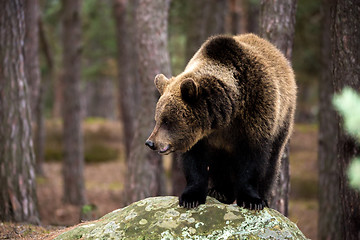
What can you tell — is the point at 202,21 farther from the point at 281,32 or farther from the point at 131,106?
the point at 281,32

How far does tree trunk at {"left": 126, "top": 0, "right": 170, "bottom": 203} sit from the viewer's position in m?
7.87

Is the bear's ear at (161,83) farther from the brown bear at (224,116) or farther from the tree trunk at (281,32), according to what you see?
the tree trunk at (281,32)

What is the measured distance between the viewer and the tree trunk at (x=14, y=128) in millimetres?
6355

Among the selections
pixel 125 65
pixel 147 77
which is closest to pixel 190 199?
pixel 147 77

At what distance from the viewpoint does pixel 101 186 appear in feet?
51.2

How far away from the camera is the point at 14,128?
6.47 m

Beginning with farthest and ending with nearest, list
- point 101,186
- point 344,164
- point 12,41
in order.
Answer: point 101,186 → point 12,41 → point 344,164

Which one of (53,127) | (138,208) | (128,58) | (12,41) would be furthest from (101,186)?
(138,208)

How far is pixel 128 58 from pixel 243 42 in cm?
942

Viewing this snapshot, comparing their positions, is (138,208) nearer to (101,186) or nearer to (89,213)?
(89,213)

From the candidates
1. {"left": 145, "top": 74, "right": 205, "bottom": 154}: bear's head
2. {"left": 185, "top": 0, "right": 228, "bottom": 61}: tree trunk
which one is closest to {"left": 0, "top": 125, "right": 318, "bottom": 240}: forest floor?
{"left": 145, "top": 74, "right": 205, "bottom": 154}: bear's head

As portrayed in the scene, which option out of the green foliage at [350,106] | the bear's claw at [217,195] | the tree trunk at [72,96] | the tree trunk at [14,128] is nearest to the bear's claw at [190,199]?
the bear's claw at [217,195]

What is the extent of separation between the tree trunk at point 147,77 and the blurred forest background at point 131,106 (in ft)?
0.06

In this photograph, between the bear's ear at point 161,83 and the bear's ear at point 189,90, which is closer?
the bear's ear at point 189,90
